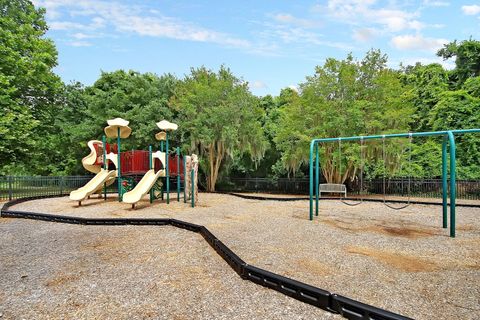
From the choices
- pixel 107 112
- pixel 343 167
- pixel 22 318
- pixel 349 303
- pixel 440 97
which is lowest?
pixel 22 318

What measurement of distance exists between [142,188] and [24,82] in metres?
13.7

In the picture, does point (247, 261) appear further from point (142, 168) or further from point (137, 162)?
point (137, 162)

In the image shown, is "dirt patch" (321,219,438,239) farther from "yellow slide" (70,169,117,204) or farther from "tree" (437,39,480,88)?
"tree" (437,39,480,88)

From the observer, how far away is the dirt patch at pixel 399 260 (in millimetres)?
4812

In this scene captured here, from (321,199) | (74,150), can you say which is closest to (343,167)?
(321,199)

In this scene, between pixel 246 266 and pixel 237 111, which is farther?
pixel 237 111

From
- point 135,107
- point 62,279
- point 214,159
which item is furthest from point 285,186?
point 62,279

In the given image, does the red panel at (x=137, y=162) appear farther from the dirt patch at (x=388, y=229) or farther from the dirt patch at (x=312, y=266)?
the dirt patch at (x=312, y=266)

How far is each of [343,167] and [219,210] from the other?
8.09m

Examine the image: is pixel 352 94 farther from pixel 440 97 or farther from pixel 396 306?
pixel 396 306

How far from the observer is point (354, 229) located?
25.8 feet

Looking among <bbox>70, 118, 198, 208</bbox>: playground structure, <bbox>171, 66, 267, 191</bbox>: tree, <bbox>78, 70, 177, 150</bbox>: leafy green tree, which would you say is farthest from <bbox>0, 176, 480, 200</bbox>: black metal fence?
<bbox>70, 118, 198, 208</bbox>: playground structure

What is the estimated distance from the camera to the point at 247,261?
505 cm

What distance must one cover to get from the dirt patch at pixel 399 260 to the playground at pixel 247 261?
0.05 ft
